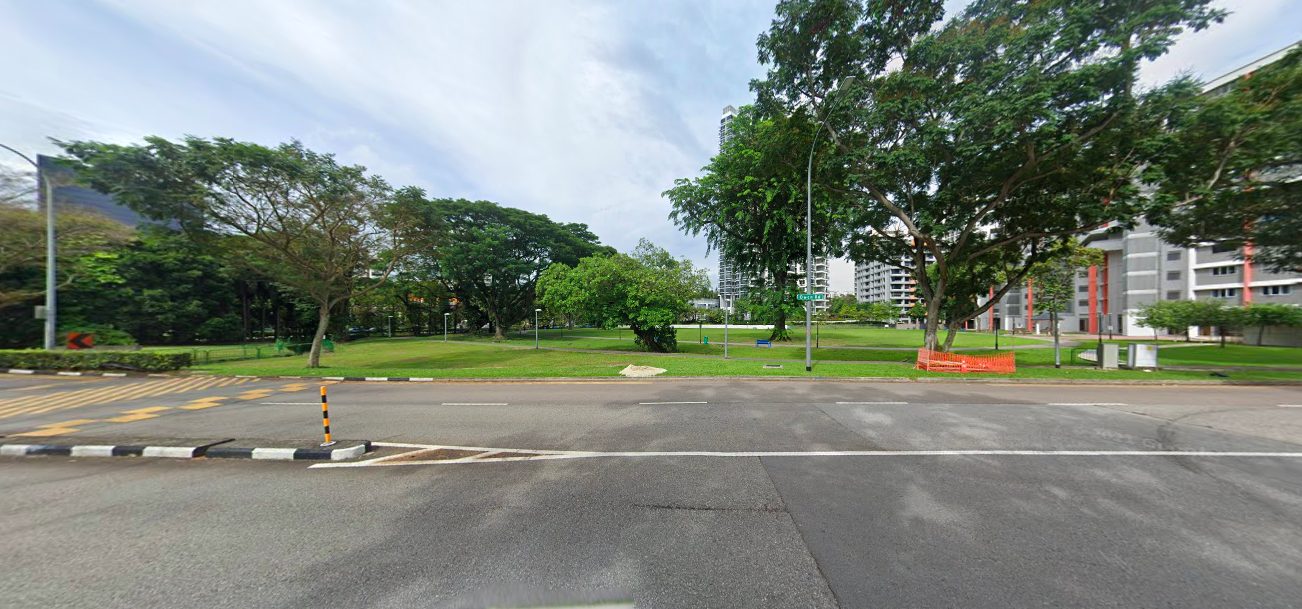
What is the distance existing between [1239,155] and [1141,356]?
735cm

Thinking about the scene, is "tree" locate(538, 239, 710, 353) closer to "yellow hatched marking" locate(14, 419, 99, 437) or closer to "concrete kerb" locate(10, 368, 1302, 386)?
"concrete kerb" locate(10, 368, 1302, 386)

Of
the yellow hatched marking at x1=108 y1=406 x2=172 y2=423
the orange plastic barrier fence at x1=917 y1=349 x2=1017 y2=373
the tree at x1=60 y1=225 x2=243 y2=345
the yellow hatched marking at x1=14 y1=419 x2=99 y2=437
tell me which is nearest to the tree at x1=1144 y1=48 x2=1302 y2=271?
the orange plastic barrier fence at x1=917 y1=349 x2=1017 y2=373

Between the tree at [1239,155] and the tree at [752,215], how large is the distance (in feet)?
38.6

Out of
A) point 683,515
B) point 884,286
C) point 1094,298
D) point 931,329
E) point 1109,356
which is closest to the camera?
point 683,515

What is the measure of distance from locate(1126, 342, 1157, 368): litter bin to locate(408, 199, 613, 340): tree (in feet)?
129

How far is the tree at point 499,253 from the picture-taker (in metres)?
39.8

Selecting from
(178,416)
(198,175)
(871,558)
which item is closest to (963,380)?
(871,558)

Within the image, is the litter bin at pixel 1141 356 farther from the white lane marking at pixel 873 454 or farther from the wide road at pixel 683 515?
the white lane marking at pixel 873 454

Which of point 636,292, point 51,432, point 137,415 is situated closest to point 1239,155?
point 636,292

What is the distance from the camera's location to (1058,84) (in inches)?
451

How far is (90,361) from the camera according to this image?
48.3 ft

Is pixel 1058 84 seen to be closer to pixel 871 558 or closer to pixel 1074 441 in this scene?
pixel 1074 441

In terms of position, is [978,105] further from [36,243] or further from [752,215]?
[36,243]

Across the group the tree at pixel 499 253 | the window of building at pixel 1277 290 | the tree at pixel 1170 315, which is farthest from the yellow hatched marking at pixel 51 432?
the window of building at pixel 1277 290
